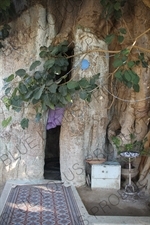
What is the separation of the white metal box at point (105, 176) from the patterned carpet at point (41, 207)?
1.36 ft

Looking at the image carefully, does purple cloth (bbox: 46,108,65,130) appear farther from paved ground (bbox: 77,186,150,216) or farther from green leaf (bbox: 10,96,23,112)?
paved ground (bbox: 77,186,150,216)

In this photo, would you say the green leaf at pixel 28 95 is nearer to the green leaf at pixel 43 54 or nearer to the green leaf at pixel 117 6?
the green leaf at pixel 43 54

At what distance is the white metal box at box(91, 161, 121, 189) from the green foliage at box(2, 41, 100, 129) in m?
1.04

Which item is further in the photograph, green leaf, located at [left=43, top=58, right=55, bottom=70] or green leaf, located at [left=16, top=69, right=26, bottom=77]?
green leaf, located at [left=16, top=69, right=26, bottom=77]

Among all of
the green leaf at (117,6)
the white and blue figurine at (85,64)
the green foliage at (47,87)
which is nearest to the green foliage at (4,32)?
the green foliage at (47,87)

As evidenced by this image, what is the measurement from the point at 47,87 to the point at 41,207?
152cm

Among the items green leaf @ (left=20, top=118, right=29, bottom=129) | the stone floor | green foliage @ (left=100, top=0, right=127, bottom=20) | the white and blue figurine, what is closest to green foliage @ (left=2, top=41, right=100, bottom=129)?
green leaf @ (left=20, top=118, right=29, bottom=129)

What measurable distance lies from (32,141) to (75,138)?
26.4 inches

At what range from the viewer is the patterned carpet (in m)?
2.68

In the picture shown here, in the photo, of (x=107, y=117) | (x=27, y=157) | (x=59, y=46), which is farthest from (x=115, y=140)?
(x=59, y=46)

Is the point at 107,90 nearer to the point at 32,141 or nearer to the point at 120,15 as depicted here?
the point at 120,15

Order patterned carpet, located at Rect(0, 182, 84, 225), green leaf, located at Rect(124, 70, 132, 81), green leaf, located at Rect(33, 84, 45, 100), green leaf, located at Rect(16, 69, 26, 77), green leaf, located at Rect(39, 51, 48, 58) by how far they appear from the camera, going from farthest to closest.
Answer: green leaf, located at Rect(39, 51, 48, 58) → green leaf, located at Rect(16, 69, 26, 77) → green leaf, located at Rect(33, 84, 45, 100) → green leaf, located at Rect(124, 70, 132, 81) → patterned carpet, located at Rect(0, 182, 84, 225)

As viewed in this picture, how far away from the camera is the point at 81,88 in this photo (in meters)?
3.53

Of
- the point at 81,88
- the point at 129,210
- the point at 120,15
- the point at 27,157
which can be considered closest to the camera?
the point at 129,210
